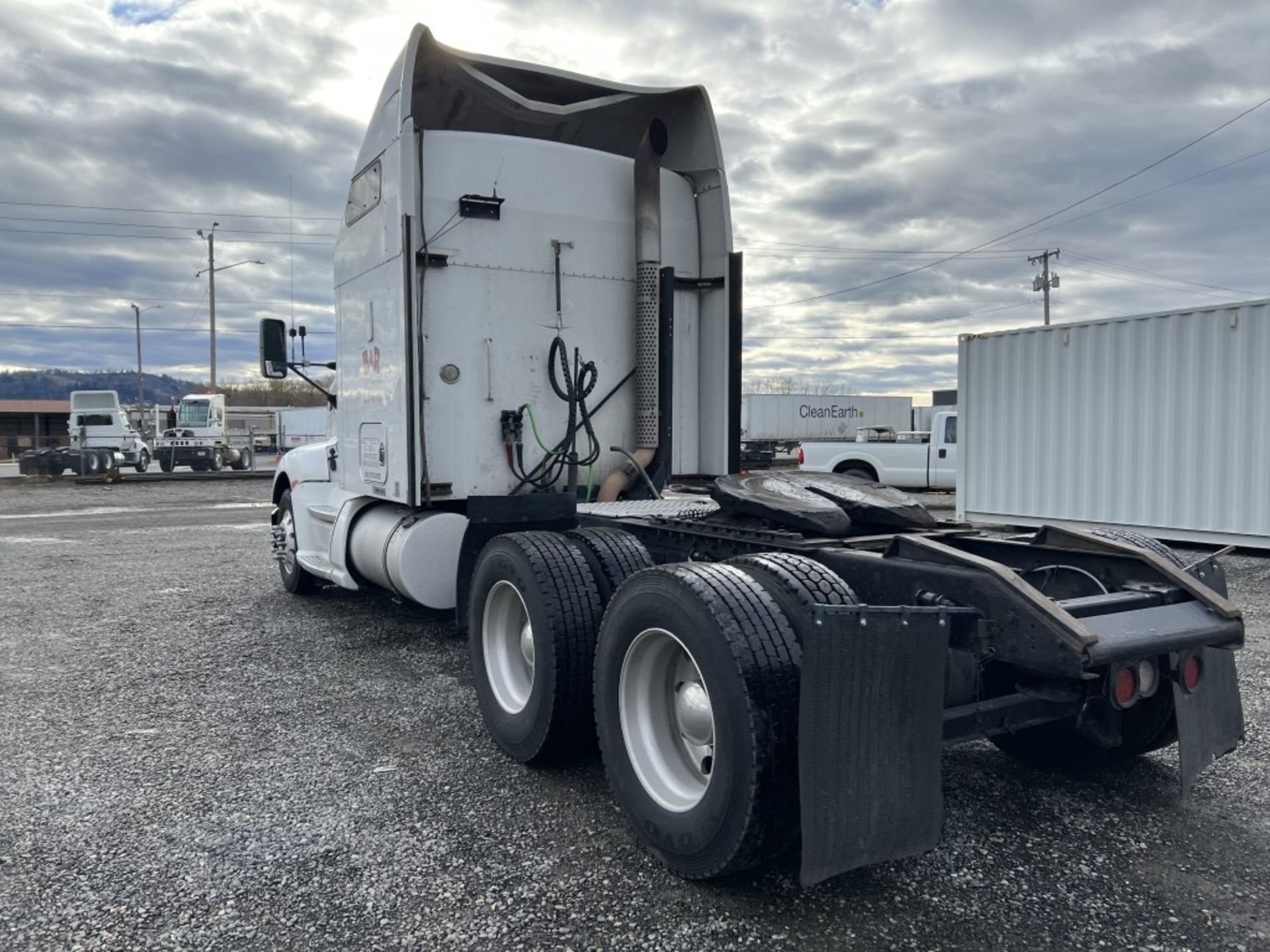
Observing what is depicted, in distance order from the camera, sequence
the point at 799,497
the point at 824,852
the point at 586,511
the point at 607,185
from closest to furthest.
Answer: the point at 824,852 → the point at 799,497 → the point at 586,511 → the point at 607,185

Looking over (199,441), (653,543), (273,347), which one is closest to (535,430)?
(653,543)

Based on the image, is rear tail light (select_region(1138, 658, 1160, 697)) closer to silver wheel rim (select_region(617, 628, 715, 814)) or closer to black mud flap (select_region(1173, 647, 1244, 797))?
black mud flap (select_region(1173, 647, 1244, 797))

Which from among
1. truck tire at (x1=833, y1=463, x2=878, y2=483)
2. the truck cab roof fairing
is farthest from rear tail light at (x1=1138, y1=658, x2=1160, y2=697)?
truck tire at (x1=833, y1=463, x2=878, y2=483)

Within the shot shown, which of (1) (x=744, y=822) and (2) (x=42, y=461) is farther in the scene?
(2) (x=42, y=461)

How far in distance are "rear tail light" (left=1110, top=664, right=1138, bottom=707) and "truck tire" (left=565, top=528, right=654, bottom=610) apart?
1824mm

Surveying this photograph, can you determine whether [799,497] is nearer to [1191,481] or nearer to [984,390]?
[1191,481]

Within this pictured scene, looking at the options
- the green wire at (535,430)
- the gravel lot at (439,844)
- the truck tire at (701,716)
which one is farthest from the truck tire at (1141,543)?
the green wire at (535,430)

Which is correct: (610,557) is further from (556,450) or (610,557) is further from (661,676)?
(556,450)

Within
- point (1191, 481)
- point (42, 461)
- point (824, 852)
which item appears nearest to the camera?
point (824, 852)

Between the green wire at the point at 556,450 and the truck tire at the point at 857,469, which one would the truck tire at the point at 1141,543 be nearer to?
the green wire at the point at 556,450

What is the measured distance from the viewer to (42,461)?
27.2m

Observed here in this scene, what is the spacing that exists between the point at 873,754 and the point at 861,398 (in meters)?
44.4

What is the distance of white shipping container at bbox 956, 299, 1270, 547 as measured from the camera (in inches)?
373

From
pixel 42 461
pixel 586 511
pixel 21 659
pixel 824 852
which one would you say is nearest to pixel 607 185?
pixel 586 511
